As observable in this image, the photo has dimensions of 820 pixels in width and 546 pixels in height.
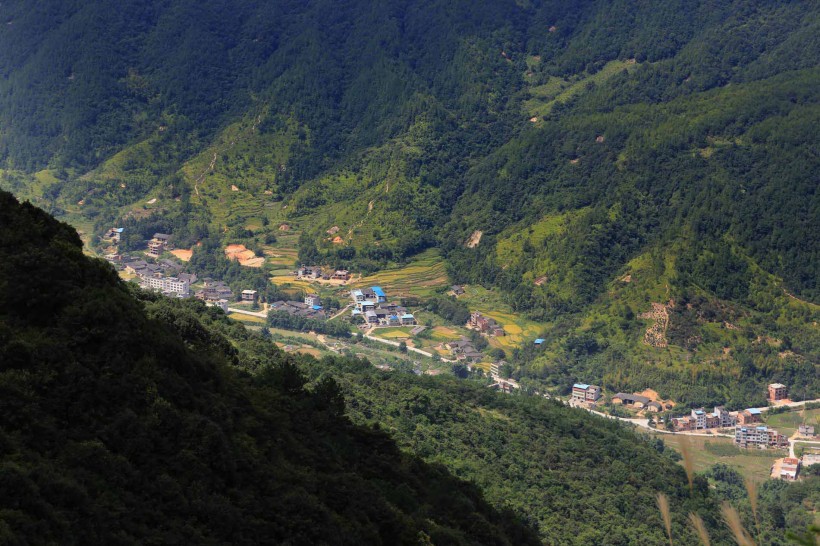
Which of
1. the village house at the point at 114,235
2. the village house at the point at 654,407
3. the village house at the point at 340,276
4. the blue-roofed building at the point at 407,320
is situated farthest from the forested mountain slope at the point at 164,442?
the village house at the point at 114,235

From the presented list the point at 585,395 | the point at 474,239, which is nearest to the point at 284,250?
the point at 474,239

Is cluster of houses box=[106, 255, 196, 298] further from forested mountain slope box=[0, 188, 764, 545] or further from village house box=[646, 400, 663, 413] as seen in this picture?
forested mountain slope box=[0, 188, 764, 545]

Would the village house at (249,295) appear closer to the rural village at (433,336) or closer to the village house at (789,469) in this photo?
the rural village at (433,336)

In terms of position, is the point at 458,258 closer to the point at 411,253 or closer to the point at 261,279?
the point at 411,253

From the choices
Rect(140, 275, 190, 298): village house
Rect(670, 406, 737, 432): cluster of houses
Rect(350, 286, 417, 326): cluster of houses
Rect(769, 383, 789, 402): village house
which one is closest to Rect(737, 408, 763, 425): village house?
Rect(670, 406, 737, 432): cluster of houses

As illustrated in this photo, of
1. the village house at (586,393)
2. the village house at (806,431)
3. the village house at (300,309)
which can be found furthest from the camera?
the village house at (300,309)

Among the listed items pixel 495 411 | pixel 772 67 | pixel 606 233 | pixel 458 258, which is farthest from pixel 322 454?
pixel 772 67
